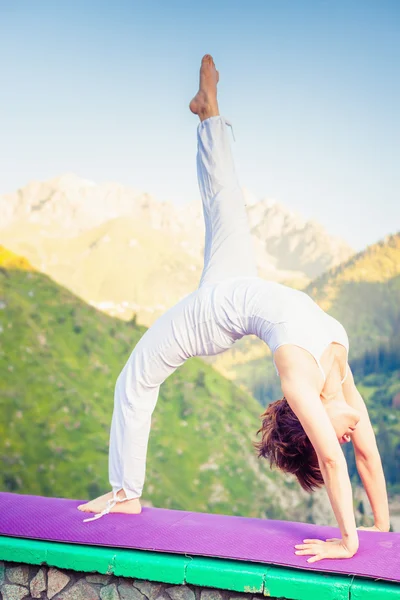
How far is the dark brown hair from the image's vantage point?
2570 mm

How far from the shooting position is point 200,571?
2.41 m

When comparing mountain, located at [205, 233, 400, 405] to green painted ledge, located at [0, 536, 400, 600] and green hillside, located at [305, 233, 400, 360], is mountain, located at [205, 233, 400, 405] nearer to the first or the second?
green hillside, located at [305, 233, 400, 360]

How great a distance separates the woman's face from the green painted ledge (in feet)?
1.56

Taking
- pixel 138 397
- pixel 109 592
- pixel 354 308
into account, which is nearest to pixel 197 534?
pixel 109 592

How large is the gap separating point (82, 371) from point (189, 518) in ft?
15.4

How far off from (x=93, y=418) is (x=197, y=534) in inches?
188

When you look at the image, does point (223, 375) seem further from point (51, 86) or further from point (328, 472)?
point (328, 472)

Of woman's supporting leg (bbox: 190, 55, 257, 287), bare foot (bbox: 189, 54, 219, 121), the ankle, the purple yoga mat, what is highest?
bare foot (bbox: 189, 54, 219, 121)

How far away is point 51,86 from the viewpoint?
26.0ft

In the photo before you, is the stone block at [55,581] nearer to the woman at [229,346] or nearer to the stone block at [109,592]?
the stone block at [109,592]

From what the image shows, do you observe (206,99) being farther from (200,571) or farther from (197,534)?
(200,571)

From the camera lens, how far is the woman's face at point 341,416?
8.22ft

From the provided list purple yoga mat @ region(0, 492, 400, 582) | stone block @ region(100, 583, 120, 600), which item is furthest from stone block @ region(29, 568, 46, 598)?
stone block @ region(100, 583, 120, 600)

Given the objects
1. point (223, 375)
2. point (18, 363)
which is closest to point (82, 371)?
point (18, 363)
